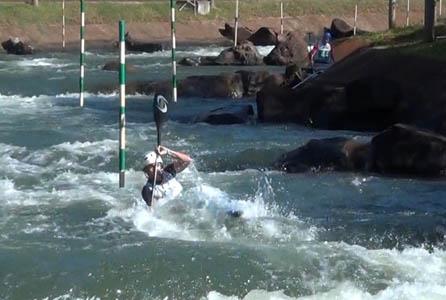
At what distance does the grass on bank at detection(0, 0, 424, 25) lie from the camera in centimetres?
5347

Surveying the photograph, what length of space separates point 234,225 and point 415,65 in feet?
30.2

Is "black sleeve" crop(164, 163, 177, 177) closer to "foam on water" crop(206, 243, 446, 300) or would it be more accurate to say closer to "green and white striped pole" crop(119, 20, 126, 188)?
"green and white striped pole" crop(119, 20, 126, 188)

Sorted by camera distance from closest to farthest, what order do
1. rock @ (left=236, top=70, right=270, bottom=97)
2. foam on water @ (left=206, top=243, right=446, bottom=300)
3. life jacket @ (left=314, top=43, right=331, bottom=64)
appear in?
foam on water @ (left=206, top=243, right=446, bottom=300)
life jacket @ (left=314, top=43, right=331, bottom=64)
rock @ (left=236, top=70, right=270, bottom=97)

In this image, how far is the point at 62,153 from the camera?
56.1 ft

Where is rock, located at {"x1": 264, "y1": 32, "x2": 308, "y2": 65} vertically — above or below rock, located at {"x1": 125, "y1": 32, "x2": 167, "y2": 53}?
above

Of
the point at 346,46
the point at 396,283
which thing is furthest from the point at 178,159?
the point at 346,46

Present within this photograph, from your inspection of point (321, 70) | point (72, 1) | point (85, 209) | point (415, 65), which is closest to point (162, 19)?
point (72, 1)

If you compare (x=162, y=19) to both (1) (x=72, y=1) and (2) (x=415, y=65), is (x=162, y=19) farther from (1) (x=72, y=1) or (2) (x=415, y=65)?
(2) (x=415, y=65)

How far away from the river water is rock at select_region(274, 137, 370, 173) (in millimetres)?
290

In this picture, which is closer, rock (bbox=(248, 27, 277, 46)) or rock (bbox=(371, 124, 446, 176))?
rock (bbox=(371, 124, 446, 176))

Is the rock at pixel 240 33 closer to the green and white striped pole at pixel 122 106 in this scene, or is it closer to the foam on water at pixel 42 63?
the foam on water at pixel 42 63

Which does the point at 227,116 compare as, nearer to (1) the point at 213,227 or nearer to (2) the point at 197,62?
(1) the point at 213,227

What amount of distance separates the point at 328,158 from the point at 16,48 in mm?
30636

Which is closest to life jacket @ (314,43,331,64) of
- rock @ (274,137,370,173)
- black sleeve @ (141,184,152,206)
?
rock @ (274,137,370,173)
